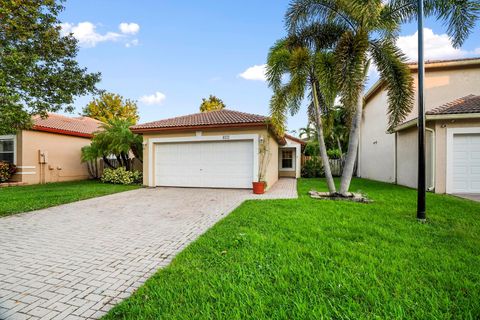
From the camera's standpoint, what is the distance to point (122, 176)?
1384 centimetres

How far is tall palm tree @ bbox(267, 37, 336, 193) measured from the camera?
26.9 feet

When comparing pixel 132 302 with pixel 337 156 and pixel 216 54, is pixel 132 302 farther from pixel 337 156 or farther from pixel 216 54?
pixel 337 156

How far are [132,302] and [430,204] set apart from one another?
8.75 metres

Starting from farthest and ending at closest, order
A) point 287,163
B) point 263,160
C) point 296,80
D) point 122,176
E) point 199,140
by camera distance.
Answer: point 287,163 < point 122,176 < point 199,140 < point 263,160 < point 296,80

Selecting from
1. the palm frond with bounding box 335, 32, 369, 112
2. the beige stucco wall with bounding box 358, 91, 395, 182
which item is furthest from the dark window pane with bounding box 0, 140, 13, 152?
the beige stucco wall with bounding box 358, 91, 395, 182

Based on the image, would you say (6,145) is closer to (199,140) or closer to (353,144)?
(199,140)

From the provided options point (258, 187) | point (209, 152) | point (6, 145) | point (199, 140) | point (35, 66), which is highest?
point (35, 66)

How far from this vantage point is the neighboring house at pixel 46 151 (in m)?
13.5

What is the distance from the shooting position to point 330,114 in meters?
10.4

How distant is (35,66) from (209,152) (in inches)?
318

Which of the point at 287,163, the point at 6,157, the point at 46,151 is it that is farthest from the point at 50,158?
the point at 287,163

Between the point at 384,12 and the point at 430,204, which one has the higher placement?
the point at 384,12

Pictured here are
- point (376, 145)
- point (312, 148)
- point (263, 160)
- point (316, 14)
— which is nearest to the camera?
point (316, 14)

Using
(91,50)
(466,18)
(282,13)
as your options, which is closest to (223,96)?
(91,50)
